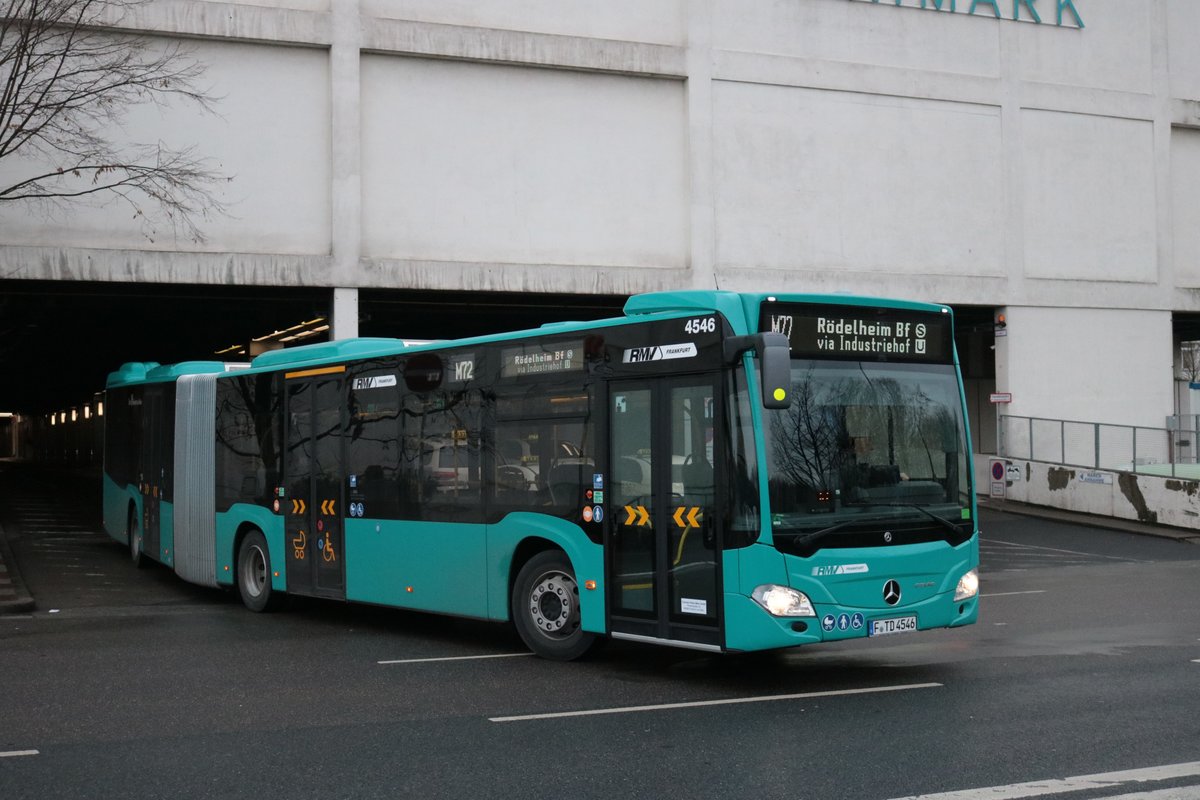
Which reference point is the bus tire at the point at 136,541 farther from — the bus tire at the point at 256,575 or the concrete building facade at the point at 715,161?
the concrete building facade at the point at 715,161

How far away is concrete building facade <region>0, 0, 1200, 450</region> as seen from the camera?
80.7ft

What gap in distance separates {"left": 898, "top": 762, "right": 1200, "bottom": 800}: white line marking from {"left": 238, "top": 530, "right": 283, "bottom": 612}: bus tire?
10106mm

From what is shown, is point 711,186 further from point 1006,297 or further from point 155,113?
point 155,113

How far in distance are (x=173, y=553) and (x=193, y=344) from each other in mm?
23317

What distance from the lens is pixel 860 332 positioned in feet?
33.7

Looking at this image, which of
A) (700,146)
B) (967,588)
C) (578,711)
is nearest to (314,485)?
(578,711)

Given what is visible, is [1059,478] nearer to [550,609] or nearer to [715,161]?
[715,161]

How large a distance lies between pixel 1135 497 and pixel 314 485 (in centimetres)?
2014

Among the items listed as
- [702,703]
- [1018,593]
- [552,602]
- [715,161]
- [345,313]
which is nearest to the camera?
[702,703]

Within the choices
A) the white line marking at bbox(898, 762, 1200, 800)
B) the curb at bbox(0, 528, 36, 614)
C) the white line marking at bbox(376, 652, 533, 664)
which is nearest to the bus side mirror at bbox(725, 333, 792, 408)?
the white line marking at bbox(898, 762, 1200, 800)

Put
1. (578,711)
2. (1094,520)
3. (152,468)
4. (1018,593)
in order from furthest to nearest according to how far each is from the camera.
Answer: (1094,520) < (152,468) < (1018,593) < (578,711)

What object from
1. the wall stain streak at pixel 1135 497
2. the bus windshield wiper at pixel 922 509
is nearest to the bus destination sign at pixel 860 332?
the bus windshield wiper at pixel 922 509

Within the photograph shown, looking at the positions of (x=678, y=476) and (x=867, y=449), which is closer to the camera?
(x=867, y=449)

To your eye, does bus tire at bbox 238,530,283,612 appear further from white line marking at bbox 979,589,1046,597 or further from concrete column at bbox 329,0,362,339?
concrete column at bbox 329,0,362,339
